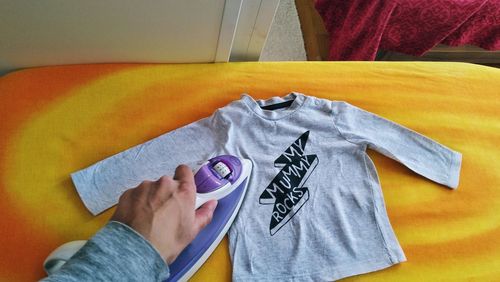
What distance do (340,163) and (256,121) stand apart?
0.19 meters

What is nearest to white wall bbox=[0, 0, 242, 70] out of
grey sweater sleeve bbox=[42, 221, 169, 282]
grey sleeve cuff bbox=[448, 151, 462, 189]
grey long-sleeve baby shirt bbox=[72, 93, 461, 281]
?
grey long-sleeve baby shirt bbox=[72, 93, 461, 281]

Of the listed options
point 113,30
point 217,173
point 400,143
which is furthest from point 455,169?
point 113,30

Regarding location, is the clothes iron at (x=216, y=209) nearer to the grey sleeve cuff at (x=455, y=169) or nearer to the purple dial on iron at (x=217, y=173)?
the purple dial on iron at (x=217, y=173)

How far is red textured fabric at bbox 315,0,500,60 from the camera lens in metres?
1.24

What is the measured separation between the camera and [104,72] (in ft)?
2.86

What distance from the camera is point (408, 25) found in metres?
1.28

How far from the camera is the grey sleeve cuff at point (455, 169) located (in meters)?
0.84

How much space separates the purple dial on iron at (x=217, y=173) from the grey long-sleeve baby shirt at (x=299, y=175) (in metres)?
0.05

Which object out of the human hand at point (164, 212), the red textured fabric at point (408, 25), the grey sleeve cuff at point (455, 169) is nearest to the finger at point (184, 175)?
the human hand at point (164, 212)

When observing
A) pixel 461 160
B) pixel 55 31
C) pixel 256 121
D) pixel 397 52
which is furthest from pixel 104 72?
pixel 397 52

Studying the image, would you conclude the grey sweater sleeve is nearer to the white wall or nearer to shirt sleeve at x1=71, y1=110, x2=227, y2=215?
shirt sleeve at x1=71, y1=110, x2=227, y2=215

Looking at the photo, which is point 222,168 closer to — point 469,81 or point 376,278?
point 376,278

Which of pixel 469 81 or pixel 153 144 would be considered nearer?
pixel 153 144

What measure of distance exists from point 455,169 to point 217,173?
51 cm
